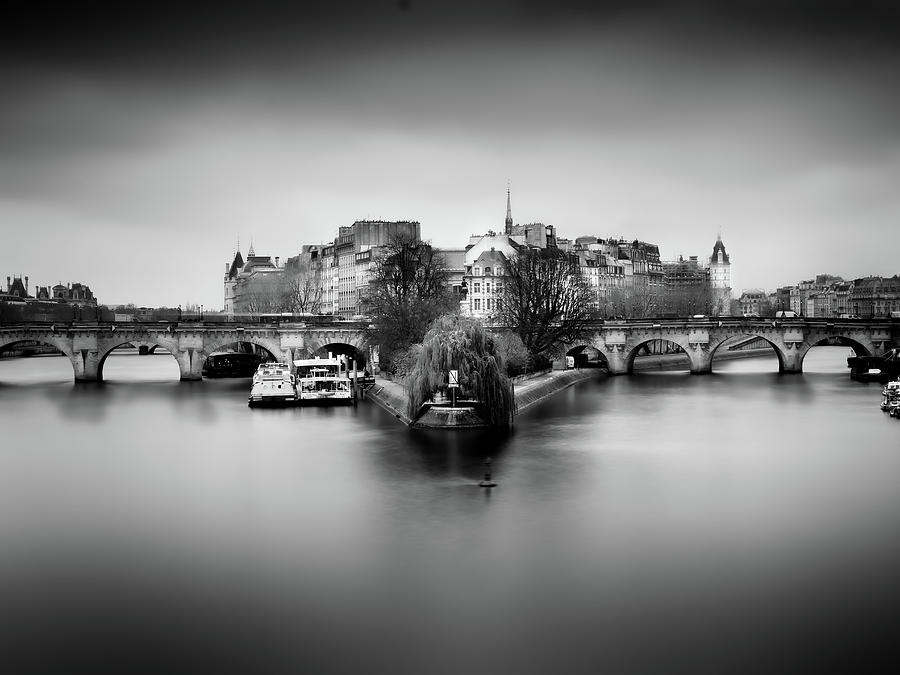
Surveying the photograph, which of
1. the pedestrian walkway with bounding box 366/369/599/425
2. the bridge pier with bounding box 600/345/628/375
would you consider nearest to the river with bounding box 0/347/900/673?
the pedestrian walkway with bounding box 366/369/599/425

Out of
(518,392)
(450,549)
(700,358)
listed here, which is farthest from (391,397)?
(700,358)

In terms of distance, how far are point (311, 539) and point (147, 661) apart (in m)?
6.59

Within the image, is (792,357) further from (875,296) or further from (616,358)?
(875,296)

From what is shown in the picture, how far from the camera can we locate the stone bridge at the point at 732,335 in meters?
63.6

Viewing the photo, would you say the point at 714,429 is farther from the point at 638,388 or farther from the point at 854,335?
the point at 854,335

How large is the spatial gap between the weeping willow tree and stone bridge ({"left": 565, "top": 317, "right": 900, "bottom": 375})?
32.1 m

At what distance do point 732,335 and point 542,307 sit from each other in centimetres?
1544

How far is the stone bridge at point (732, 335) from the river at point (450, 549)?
28790 mm

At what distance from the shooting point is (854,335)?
63.8 meters

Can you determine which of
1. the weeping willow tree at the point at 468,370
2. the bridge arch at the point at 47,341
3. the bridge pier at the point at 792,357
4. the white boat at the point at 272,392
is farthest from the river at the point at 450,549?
the bridge pier at the point at 792,357

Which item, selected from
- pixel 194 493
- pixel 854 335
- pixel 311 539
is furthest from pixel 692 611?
pixel 854 335

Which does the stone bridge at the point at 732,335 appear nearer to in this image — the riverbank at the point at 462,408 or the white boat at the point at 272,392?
the riverbank at the point at 462,408

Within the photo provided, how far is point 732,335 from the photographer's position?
6581 cm

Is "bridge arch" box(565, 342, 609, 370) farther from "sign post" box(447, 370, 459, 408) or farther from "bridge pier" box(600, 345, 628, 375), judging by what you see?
"sign post" box(447, 370, 459, 408)
